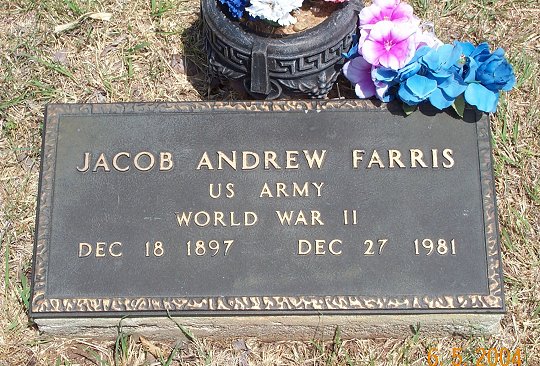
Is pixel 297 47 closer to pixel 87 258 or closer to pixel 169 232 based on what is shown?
pixel 169 232

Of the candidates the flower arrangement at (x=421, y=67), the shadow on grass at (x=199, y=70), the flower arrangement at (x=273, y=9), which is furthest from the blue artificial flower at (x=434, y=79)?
the shadow on grass at (x=199, y=70)

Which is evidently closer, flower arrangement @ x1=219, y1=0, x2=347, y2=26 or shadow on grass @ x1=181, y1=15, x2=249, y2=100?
flower arrangement @ x1=219, y1=0, x2=347, y2=26

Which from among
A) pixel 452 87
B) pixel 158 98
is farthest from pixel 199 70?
pixel 452 87

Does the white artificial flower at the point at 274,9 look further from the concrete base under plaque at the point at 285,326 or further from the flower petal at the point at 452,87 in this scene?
the concrete base under plaque at the point at 285,326

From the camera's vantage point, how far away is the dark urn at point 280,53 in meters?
2.37

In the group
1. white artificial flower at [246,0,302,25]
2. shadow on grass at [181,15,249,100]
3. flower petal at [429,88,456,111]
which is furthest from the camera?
shadow on grass at [181,15,249,100]

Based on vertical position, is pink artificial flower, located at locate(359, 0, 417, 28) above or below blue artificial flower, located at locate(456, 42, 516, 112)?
above

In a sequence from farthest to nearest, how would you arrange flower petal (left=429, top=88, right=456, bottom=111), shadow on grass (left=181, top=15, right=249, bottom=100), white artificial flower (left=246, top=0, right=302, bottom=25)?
shadow on grass (left=181, top=15, right=249, bottom=100)
flower petal (left=429, top=88, right=456, bottom=111)
white artificial flower (left=246, top=0, right=302, bottom=25)
